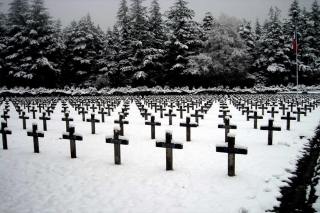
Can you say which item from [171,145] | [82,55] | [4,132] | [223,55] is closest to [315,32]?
[223,55]

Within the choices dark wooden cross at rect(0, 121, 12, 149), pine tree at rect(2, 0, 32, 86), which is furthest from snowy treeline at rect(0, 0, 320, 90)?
dark wooden cross at rect(0, 121, 12, 149)

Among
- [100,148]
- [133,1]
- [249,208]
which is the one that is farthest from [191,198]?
[133,1]

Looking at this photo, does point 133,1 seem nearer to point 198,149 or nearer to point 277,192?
point 198,149

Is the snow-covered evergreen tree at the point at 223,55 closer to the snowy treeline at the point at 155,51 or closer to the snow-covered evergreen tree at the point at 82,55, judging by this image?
the snowy treeline at the point at 155,51

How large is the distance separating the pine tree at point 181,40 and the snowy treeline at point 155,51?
0.54 ft

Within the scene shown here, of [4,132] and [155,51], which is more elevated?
[155,51]

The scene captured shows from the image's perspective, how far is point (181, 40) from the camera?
41781mm

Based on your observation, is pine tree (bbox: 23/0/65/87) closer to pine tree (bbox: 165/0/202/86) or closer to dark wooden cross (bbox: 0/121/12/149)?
pine tree (bbox: 165/0/202/86)

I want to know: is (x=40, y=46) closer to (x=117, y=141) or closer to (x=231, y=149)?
(x=117, y=141)

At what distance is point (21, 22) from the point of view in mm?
41375

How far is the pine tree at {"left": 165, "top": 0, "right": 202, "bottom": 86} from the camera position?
41.2 metres

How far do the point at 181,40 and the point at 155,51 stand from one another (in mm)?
5024

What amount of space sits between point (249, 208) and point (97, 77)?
45599 mm

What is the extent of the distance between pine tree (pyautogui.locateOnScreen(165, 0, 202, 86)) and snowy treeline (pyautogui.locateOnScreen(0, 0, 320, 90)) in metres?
0.17
